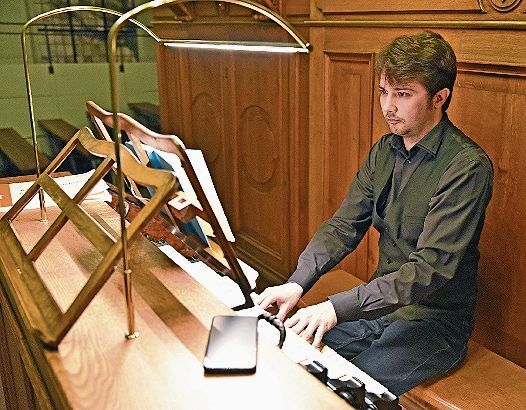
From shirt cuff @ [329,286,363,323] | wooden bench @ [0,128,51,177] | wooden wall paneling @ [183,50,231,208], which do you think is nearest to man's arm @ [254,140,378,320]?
shirt cuff @ [329,286,363,323]

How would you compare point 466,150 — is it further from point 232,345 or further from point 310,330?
point 232,345

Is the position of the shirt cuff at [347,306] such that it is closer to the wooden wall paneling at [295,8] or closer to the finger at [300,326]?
the finger at [300,326]

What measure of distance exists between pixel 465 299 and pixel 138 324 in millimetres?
1322

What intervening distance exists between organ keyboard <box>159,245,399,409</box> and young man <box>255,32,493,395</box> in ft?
0.70

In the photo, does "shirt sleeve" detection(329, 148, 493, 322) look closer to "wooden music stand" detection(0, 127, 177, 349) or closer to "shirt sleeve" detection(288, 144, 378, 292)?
"shirt sleeve" detection(288, 144, 378, 292)

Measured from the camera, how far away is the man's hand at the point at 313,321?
1.73 m

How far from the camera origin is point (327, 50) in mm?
3123

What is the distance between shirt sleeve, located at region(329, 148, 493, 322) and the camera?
6.26 feet

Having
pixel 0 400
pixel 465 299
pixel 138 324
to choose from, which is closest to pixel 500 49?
pixel 465 299

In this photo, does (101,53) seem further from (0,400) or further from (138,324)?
(138,324)

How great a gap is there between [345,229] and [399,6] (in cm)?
105

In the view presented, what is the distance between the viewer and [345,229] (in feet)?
7.59

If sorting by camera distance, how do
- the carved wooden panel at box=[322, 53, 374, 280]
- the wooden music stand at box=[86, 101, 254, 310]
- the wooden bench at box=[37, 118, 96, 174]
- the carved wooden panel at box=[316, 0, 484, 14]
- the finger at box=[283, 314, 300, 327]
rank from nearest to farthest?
the wooden music stand at box=[86, 101, 254, 310] → the finger at box=[283, 314, 300, 327] → the carved wooden panel at box=[316, 0, 484, 14] → the carved wooden panel at box=[322, 53, 374, 280] → the wooden bench at box=[37, 118, 96, 174]

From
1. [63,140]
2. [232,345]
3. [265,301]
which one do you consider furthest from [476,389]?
[63,140]
